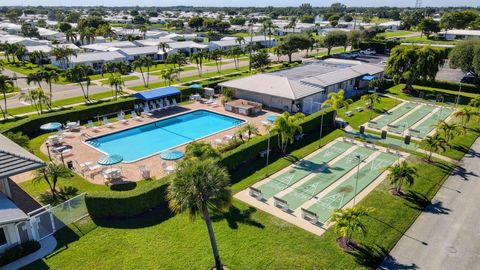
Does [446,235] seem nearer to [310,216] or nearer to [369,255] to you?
[369,255]

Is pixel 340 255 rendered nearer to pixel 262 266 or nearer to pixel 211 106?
pixel 262 266

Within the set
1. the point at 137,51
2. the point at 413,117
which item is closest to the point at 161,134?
the point at 413,117

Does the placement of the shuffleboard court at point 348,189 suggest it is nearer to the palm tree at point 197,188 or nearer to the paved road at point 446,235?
the paved road at point 446,235

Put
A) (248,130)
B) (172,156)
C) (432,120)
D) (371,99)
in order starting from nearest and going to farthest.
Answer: (172,156)
(248,130)
(432,120)
(371,99)

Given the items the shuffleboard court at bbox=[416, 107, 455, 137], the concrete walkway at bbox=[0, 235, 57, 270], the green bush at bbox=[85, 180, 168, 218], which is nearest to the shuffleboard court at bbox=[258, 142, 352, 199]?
the green bush at bbox=[85, 180, 168, 218]

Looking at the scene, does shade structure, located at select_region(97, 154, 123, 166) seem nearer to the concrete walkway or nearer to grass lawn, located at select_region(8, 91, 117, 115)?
the concrete walkway
